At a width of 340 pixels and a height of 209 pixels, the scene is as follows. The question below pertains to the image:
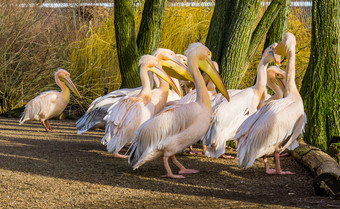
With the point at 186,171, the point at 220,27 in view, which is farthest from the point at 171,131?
the point at 220,27

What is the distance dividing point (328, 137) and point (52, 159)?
134 inches

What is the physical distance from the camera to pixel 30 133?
8266 millimetres

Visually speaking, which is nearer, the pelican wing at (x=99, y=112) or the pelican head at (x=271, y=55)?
the pelican head at (x=271, y=55)

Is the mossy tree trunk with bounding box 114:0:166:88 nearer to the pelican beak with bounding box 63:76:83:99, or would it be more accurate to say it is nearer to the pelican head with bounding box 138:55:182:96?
the pelican beak with bounding box 63:76:83:99

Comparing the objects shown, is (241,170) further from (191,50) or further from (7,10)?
(7,10)

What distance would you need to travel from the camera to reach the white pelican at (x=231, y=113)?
582cm

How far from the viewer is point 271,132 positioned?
496 cm

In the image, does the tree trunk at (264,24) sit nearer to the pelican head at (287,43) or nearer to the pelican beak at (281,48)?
the pelican beak at (281,48)

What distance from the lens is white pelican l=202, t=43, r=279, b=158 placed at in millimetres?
5820

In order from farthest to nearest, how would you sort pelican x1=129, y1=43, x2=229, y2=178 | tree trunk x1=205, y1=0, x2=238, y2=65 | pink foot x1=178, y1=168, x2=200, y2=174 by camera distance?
tree trunk x1=205, y1=0, x2=238, y2=65 < pink foot x1=178, y1=168, x2=200, y2=174 < pelican x1=129, y1=43, x2=229, y2=178

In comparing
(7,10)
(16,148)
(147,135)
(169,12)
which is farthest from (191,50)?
(7,10)

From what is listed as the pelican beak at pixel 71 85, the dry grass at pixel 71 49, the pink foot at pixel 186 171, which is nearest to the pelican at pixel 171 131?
the pink foot at pixel 186 171

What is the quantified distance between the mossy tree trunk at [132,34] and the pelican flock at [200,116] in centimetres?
124

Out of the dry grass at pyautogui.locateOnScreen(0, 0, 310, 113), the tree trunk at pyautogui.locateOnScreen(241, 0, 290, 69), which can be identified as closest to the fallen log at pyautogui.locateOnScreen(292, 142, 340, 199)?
the tree trunk at pyautogui.locateOnScreen(241, 0, 290, 69)
